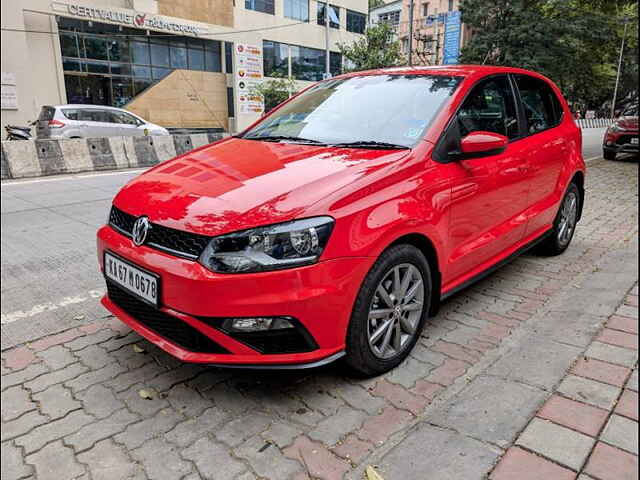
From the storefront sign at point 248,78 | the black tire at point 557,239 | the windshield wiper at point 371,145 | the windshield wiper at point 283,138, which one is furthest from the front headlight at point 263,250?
the storefront sign at point 248,78

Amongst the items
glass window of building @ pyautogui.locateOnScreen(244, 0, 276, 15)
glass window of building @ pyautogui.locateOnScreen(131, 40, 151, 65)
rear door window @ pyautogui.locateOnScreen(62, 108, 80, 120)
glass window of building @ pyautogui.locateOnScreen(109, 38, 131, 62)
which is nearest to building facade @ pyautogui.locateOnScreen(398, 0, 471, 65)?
glass window of building @ pyautogui.locateOnScreen(244, 0, 276, 15)

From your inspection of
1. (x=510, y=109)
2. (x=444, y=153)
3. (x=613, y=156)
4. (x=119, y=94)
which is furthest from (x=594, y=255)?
(x=119, y=94)

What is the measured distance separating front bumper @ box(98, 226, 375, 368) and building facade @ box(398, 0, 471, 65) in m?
5.03

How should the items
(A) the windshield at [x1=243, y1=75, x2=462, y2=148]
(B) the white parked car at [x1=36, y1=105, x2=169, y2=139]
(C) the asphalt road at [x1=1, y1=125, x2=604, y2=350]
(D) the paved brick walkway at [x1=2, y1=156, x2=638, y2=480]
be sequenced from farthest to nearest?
(B) the white parked car at [x1=36, y1=105, x2=169, y2=139] < (C) the asphalt road at [x1=1, y1=125, x2=604, y2=350] < (A) the windshield at [x1=243, y1=75, x2=462, y2=148] < (D) the paved brick walkway at [x1=2, y1=156, x2=638, y2=480]

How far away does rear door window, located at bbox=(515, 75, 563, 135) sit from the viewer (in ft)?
12.9

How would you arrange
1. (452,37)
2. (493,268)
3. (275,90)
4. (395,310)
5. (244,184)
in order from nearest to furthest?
(244,184) → (395,310) → (493,268) → (452,37) → (275,90)

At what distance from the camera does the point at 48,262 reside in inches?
170

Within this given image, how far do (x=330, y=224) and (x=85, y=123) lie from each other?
45.3 ft

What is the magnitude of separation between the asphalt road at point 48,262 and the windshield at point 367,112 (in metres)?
1.75

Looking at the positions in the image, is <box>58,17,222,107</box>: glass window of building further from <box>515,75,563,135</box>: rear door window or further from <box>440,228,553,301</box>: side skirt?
<box>440,228,553,301</box>: side skirt

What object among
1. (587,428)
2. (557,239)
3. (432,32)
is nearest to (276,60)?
(432,32)

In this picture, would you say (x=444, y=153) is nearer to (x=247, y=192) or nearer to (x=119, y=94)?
(x=247, y=192)

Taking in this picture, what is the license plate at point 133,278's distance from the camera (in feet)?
7.53

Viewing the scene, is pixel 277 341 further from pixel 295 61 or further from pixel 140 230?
pixel 295 61
